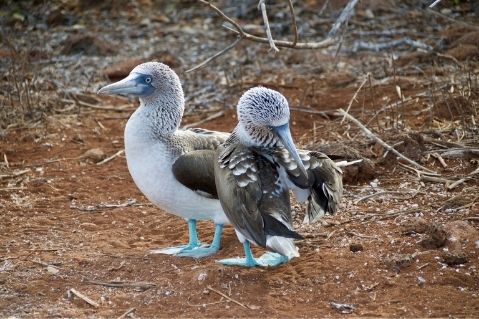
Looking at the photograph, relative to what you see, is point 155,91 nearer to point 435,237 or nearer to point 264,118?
point 264,118

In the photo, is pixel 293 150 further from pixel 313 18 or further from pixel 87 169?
pixel 313 18

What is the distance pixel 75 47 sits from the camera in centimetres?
1110

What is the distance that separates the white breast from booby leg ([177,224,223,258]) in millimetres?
100

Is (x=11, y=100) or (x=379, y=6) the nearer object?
(x=11, y=100)

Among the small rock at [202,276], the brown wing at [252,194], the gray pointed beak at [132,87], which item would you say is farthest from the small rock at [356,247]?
the gray pointed beak at [132,87]

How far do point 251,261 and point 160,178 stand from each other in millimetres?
822

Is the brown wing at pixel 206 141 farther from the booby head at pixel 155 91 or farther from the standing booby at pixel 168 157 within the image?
the booby head at pixel 155 91

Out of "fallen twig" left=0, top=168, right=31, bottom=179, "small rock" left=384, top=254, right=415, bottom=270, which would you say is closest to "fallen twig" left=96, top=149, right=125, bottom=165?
"fallen twig" left=0, top=168, right=31, bottom=179

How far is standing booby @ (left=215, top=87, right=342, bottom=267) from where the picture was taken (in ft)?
16.6

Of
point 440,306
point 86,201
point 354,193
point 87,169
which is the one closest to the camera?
point 440,306

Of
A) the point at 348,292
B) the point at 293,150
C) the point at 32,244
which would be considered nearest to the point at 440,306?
the point at 348,292

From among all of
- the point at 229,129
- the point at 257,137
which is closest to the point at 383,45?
the point at 229,129

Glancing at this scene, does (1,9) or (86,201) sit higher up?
(1,9)

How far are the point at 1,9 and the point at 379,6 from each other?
5096 mm
